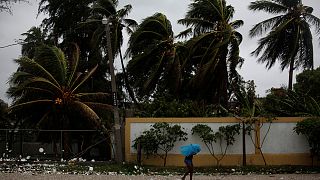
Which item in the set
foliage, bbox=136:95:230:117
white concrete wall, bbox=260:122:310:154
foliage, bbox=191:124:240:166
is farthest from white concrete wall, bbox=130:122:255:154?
foliage, bbox=136:95:230:117

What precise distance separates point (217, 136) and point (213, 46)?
25.8ft

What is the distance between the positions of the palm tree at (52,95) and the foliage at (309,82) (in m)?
13.3

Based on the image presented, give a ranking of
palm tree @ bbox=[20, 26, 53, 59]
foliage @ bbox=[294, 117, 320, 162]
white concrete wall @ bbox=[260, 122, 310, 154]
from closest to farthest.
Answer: foliage @ bbox=[294, 117, 320, 162], white concrete wall @ bbox=[260, 122, 310, 154], palm tree @ bbox=[20, 26, 53, 59]

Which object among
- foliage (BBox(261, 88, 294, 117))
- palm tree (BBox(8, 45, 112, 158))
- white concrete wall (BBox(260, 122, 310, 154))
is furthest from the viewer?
palm tree (BBox(8, 45, 112, 158))

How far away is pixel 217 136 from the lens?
68.0 feet

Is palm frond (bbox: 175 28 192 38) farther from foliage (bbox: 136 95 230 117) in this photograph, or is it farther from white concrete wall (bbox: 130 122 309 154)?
white concrete wall (bbox: 130 122 309 154)

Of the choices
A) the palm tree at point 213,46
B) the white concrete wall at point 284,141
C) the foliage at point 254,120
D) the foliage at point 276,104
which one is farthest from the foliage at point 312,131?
the palm tree at point 213,46

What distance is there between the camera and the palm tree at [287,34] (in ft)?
94.6

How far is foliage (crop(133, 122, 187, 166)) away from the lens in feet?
67.2

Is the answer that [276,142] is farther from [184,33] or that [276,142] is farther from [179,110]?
[184,33]

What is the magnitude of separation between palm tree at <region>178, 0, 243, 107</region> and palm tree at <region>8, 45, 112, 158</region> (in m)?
6.31

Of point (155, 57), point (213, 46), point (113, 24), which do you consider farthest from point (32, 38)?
point (213, 46)

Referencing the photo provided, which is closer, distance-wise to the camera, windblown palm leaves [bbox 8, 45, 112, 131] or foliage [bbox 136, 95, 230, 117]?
foliage [bbox 136, 95, 230, 117]

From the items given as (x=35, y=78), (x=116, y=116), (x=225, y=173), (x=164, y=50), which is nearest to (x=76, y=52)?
(x=35, y=78)
